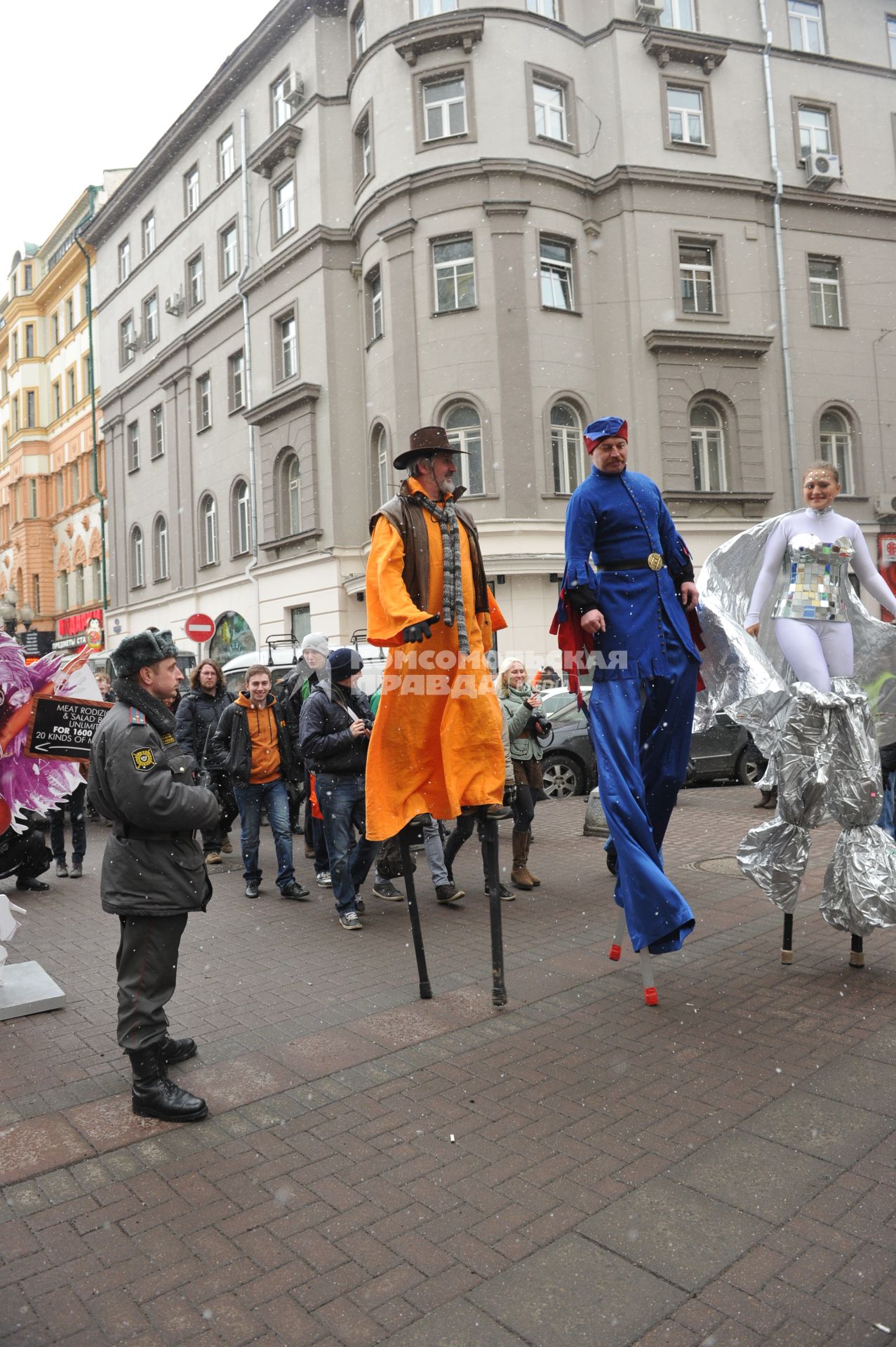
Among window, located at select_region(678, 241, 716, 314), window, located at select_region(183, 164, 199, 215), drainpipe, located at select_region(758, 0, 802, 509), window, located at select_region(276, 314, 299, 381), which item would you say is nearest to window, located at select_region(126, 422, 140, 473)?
window, located at select_region(183, 164, 199, 215)

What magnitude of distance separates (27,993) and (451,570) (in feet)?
9.67

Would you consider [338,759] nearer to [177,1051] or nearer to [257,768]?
[257,768]

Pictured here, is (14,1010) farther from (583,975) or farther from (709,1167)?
(709,1167)

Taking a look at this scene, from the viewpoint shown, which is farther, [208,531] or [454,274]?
[208,531]

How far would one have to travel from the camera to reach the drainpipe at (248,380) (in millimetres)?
27250

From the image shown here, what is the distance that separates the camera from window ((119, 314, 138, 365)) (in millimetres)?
35375

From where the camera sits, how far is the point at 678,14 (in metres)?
23.9

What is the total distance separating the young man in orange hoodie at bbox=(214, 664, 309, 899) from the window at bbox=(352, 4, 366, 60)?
68.1 feet

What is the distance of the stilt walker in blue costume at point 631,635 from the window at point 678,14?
76.9 feet

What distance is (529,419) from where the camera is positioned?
21703 mm

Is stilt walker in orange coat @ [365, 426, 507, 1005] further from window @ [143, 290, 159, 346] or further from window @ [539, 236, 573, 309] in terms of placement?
window @ [143, 290, 159, 346]

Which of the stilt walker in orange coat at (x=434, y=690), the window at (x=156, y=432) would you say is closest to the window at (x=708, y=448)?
the window at (x=156, y=432)

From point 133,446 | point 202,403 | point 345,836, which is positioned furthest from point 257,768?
point 133,446

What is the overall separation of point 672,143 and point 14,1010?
2370cm
